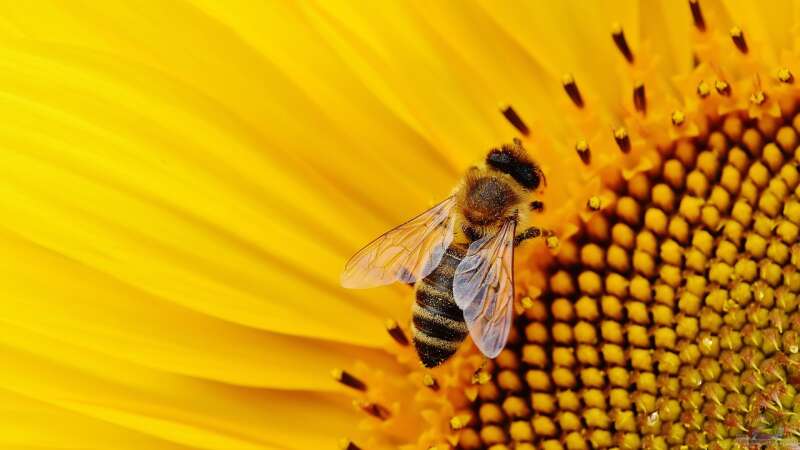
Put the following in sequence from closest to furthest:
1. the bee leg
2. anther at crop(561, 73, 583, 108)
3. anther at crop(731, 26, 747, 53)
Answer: the bee leg, anther at crop(731, 26, 747, 53), anther at crop(561, 73, 583, 108)

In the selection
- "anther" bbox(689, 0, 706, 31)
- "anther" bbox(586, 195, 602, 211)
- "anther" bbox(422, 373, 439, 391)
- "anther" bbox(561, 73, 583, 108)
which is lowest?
"anther" bbox(422, 373, 439, 391)

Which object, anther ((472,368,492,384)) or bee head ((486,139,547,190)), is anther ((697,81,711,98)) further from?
anther ((472,368,492,384))

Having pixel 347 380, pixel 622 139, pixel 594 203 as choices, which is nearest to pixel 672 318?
pixel 594 203

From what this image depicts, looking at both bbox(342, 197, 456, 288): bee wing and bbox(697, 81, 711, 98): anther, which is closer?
bbox(342, 197, 456, 288): bee wing

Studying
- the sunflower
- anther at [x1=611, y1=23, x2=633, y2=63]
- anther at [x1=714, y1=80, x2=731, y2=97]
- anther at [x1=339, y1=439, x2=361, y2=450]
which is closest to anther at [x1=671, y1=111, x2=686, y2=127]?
the sunflower

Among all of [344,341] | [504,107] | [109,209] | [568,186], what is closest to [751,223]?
[568,186]

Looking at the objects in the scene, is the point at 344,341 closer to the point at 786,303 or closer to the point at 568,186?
the point at 568,186

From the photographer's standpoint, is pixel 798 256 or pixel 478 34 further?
pixel 478 34
